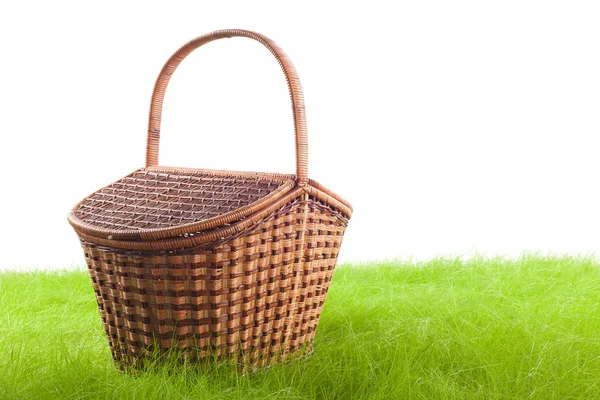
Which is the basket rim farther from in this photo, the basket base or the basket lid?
the basket base

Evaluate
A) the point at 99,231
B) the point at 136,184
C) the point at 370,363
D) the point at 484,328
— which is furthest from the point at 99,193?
the point at 484,328

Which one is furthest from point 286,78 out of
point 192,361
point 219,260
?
point 192,361

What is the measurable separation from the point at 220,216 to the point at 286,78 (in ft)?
1.72

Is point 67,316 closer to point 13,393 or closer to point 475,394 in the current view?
point 13,393

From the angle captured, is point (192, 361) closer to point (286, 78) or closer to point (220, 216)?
point (220, 216)

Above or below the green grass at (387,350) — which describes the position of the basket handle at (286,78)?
above

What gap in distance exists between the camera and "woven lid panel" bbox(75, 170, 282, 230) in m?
2.29

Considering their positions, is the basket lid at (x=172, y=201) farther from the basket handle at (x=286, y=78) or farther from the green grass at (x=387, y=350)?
the green grass at (x=387, y=350)

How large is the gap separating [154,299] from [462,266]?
2.30m

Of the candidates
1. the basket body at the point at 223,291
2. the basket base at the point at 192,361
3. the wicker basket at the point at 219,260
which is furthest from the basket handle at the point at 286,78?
the basket base at the point at 192,361

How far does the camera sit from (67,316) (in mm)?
3232

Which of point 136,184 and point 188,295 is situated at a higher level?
point 136,184

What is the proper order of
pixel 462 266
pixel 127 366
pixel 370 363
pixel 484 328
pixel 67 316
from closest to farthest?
pixel 370 363 < pixel 127 366 < pixel 484 328 < pixel 67 316 < pixel 462 266

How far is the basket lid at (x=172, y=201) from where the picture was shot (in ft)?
7.19
